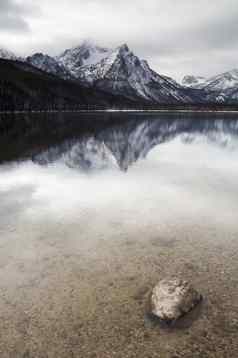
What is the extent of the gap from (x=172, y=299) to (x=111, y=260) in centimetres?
421

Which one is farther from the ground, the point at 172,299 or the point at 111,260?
the point at 172,299

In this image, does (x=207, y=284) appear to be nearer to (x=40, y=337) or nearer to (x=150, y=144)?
(x=40, y=337)

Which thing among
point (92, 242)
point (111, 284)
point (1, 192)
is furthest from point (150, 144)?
point (111, 284)

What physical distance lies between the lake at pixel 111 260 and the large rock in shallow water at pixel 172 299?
377mm

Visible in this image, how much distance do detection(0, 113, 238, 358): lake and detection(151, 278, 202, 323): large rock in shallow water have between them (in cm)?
38

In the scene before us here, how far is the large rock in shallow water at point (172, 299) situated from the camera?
10.5 m

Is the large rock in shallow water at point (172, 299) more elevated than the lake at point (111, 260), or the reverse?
the large rock in shallow water at point (172, 299)

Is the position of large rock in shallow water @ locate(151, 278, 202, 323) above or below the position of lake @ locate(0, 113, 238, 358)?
above

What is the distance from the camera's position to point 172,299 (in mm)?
A: 10820

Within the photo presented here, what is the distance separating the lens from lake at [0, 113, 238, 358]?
9.86 meters

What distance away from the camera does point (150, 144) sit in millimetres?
58188

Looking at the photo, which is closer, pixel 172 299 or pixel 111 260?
pixel 172 299

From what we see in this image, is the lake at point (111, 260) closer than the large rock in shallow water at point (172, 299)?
Yes

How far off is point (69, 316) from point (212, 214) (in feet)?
40.8
